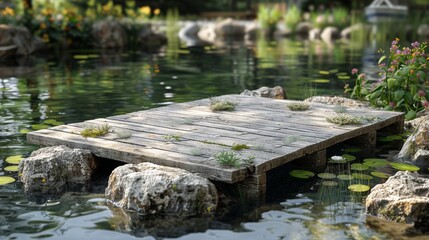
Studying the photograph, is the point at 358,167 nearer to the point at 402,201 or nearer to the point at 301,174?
the point at 301,174

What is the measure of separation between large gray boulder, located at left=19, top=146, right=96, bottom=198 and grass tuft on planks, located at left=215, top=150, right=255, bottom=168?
1149mm

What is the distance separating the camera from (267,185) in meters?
5.45

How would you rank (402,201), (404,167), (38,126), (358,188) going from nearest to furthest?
(402,201) → (358,188) → (404,167) → (38,126)

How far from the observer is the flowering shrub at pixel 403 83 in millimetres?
7441

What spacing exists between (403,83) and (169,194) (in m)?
4.00

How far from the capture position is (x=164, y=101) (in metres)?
9.48

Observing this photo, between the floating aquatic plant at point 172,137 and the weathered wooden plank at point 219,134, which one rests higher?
the floating aquatic plant at point 172,137

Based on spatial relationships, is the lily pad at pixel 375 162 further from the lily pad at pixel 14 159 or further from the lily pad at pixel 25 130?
the lily pad at pixel 25 130

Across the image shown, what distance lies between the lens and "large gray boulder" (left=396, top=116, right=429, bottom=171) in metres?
6.11

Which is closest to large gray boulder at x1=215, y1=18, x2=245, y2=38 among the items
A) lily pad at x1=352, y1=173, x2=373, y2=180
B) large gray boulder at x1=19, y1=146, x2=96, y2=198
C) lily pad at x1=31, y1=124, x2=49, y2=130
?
lily pad at x1=31, y1=124, x2=49, y2=130

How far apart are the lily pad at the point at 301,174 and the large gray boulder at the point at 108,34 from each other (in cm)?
1366

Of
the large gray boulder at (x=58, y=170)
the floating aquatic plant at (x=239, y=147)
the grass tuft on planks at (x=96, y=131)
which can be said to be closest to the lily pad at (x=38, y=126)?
the grass tuft on planks at (x=96, y=131)

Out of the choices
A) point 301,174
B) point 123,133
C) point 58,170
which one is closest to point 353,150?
point 301,174

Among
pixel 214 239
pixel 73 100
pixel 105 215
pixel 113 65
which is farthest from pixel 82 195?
pixel 113 65
